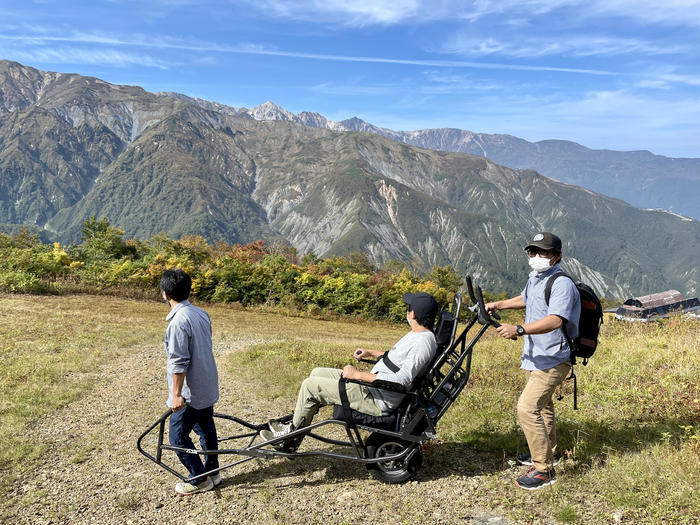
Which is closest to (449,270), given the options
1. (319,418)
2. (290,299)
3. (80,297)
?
(290,299)

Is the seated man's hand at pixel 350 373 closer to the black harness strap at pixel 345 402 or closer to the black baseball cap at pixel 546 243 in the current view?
the black harness strap at pixel 345 402

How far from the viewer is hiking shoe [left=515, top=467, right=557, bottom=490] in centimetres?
459

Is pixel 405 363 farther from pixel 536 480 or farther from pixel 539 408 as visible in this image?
pixel 536 480

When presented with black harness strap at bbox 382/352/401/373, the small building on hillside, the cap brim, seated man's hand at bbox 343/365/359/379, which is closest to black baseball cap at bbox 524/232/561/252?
the cap brim

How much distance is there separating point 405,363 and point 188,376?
2411mm

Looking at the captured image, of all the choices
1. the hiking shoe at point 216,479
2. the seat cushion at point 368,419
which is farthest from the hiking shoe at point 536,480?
the hiking shoe at point 216,479

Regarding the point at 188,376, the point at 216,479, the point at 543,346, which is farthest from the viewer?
the point at 216,479

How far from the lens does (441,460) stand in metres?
5.46

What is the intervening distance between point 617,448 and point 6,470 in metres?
7.68

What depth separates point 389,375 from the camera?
4.67m

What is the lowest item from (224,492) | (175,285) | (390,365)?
(224,492)

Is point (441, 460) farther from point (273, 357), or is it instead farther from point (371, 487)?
point (273, 357)

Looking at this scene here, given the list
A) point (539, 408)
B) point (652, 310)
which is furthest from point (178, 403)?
point (652, 310)

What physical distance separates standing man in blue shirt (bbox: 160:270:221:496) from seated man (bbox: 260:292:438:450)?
3.24ft
